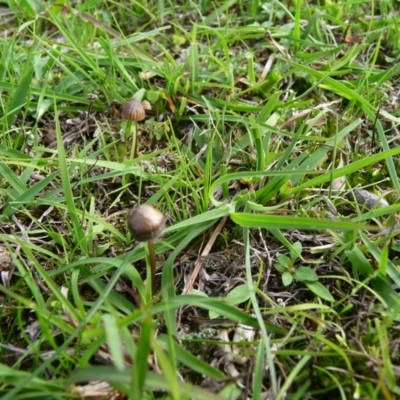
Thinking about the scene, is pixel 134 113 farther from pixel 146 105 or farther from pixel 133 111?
pixel 146 105

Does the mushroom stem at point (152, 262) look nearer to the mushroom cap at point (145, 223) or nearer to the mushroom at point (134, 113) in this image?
the mushroom cap at point (145, 223)

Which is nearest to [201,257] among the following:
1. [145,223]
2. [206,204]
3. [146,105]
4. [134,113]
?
[206,204]

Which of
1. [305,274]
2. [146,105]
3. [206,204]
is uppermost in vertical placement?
[146,105]

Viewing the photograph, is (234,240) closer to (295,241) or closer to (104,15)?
(295,241)

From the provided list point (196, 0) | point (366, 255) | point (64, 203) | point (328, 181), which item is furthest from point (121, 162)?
point (196, 0)

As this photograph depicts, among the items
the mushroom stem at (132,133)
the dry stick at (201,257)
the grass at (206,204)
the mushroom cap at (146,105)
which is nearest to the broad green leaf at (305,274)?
the grass at (206,204)

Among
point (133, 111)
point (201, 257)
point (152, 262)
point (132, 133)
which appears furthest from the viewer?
point (132, 133)

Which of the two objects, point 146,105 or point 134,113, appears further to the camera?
point 146,105

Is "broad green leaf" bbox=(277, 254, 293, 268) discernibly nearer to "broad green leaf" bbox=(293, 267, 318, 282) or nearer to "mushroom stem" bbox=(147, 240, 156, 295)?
"broad green leaf" bbox=(293, 267, 318, 282)
